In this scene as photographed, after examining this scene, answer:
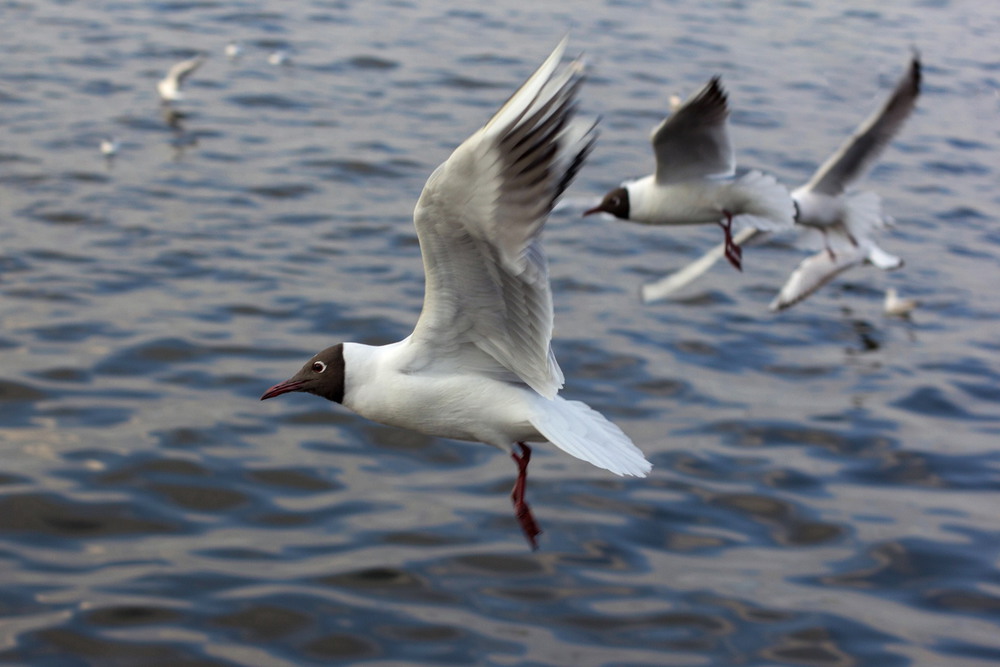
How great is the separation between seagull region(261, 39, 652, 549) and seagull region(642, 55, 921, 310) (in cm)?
526

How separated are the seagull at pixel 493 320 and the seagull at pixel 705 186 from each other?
334cm

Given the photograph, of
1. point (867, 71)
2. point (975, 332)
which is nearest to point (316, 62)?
point (867, 71)

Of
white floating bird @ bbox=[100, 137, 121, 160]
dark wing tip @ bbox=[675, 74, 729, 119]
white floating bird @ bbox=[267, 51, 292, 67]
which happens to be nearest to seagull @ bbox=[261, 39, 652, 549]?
dark wing tip @ bbox=[675, 74, 729, 119]

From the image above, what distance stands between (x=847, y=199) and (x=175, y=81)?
9956mm

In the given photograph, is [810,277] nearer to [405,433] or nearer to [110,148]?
[405,433]

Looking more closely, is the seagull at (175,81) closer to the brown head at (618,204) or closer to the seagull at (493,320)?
the brown head at (618,204)

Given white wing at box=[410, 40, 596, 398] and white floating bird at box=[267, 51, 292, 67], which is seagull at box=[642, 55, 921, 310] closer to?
white wing at box=[410, 40, 596, 398]

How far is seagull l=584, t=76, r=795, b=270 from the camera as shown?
895 centimetres

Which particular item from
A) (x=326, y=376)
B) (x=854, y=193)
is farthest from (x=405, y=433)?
(x=326, y=376)

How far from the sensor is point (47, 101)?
17.5 meters

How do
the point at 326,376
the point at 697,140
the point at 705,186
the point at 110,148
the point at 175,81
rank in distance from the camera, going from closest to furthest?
1. the point at 326,376
2. the point at 697,140
3. the point at 705,186
4. the point at 110,148
5. the point at 175,81

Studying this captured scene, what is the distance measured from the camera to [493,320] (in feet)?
18.5

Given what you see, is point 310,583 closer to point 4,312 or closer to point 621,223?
point 4,312

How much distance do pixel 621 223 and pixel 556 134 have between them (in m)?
11.6
